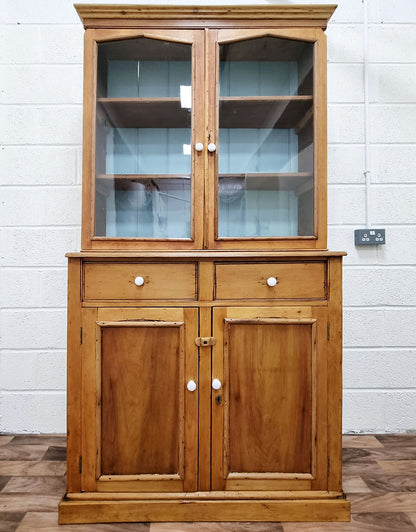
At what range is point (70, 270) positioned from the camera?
136 cm

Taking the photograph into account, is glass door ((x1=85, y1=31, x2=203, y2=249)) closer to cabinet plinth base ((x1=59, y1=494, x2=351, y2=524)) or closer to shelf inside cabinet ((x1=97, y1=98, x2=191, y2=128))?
shelf inside cabinet ((x1=97, y1=98, x2=191, y2=128))

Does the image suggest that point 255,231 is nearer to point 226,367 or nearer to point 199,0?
point 226,367

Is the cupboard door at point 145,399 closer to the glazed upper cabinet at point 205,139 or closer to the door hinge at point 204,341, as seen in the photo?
the door hinge at point 204,341

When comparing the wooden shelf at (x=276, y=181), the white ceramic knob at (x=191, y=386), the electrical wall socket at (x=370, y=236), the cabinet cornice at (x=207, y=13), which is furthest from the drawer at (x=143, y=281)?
the electrical wall socket at (x=370, y=236)

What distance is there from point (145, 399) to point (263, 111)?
124cm

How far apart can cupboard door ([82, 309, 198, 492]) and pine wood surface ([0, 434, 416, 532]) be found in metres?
0.18

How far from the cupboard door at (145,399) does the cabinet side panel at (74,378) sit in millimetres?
50

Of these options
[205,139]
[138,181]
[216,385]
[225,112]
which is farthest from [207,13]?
[216,385]

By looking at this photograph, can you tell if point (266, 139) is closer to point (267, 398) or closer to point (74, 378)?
point (267, 398)

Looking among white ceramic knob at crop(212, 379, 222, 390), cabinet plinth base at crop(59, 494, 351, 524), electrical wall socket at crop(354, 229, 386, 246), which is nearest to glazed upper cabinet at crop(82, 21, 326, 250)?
white ceramic knob at crop(212, 379, 222, 390)

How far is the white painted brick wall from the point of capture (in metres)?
1.99

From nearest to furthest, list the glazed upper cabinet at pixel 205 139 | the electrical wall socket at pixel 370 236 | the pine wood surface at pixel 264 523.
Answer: the pine wood surface at pixel 264 523, the glazed upper cabinet at pixel 205 139, the electrical wall socket at pixel 370 236

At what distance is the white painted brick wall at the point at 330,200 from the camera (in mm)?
1987

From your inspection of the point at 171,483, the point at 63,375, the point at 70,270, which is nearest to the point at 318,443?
the point at 171,483
